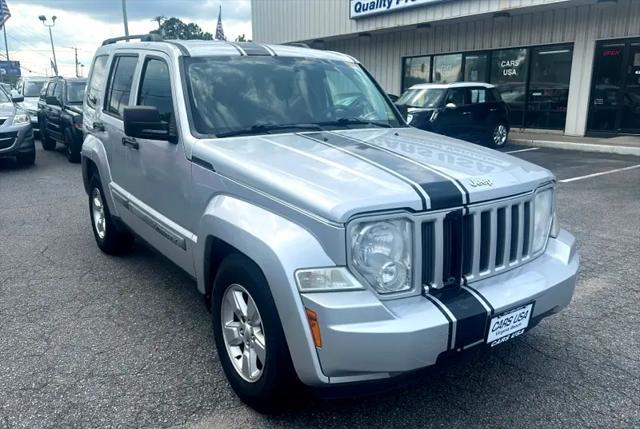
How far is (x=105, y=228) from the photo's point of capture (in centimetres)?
524

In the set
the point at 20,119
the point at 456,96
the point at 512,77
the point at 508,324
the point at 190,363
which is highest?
the point at 512,77

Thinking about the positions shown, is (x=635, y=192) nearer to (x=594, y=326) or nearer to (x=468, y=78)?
(x=594, y=326)

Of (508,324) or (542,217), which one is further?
(542,217)

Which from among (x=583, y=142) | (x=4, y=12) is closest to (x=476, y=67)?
(x=583, y=142)

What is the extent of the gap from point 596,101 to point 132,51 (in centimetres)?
1354

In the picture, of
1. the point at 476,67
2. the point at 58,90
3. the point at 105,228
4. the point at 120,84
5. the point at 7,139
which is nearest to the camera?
the point at 120,84

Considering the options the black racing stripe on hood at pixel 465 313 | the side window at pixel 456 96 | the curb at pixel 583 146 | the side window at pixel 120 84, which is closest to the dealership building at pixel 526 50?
the curb at pixel 583 146

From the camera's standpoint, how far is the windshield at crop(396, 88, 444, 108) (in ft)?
42.8

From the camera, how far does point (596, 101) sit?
47.5 ft

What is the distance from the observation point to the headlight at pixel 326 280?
7.55 ft

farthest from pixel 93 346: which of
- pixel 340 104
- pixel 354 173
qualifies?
pixel 340 104

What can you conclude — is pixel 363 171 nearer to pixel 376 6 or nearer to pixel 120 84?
pixel 120 84

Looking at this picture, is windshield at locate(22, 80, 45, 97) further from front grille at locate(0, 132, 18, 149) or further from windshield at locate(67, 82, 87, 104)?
front grille at locate(0, 132, 18, 149)

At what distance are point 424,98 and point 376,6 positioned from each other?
5852 millimetres
